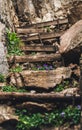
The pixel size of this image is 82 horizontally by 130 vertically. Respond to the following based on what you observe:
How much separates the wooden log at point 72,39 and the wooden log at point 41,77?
66 cm

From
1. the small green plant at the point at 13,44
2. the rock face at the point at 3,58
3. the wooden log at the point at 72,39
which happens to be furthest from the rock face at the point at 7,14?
the wooden log at the point at 72,39

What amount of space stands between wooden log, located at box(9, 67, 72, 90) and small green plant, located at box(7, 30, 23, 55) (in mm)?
1956

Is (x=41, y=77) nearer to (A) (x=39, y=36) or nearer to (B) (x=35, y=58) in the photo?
(B) (x=35, y=58)

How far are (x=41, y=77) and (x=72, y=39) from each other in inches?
56.9

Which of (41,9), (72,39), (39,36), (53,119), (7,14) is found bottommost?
(53,119)

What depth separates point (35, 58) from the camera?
1183cm

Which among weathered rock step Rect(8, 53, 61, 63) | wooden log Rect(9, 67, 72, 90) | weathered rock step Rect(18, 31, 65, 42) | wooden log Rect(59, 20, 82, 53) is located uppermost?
wooden log Rect(59, 20, 82, 53)

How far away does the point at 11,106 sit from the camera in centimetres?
977

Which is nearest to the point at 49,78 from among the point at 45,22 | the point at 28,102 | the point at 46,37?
the point at 28,102

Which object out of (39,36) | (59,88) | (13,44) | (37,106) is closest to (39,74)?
(59,88)

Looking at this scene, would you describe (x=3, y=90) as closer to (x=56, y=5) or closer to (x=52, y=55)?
(x=52, y=55)

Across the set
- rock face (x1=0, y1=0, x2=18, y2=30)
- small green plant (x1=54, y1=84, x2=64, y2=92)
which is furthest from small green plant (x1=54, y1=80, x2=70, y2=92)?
rock face (x1=0, y1=0, x2=18, y2=30)

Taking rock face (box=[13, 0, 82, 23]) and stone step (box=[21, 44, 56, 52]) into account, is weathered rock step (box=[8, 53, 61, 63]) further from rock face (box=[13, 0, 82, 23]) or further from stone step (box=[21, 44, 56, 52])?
rock face (box=[13, 0, 82, 23])

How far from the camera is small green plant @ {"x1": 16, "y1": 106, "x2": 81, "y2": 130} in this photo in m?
9.16
